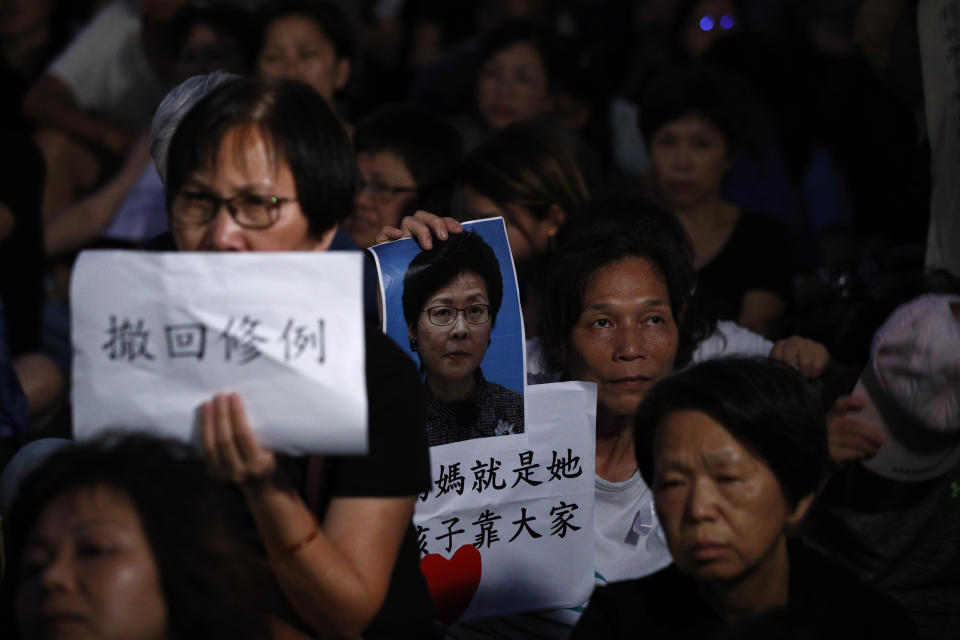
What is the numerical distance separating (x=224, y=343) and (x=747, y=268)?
8.74ft

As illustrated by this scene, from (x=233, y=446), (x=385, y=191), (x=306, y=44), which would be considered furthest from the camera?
(x=306, y=44)

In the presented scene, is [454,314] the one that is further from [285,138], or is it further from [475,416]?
[285,138]

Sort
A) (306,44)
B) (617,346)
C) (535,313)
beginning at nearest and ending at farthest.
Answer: (617,346) → (535,313) → (306,44)

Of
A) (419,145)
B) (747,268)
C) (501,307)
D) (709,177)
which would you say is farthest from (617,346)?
(709,177)

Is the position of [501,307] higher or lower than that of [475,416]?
higher

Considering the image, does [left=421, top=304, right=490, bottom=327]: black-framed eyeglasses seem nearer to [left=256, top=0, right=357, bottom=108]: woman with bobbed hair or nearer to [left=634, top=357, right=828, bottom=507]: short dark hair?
[left=634, top=357, right=828, bottom=507]: short dark hair

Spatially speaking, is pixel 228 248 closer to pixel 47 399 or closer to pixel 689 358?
pixel 689 358

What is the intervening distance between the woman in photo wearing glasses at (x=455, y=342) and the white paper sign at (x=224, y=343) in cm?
81

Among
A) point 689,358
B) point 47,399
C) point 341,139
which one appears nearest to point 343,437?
point 341,139

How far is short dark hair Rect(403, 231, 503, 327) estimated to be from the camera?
240 centimetres

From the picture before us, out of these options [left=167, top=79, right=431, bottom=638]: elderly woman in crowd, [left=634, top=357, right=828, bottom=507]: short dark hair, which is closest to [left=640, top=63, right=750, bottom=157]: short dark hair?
[left=634, top=357, right=828, bottom=507]: short dark hair

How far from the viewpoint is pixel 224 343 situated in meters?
1.58

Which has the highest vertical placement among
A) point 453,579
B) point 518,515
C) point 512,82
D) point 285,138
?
point 512,82

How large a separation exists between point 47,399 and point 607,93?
2.78 metres
